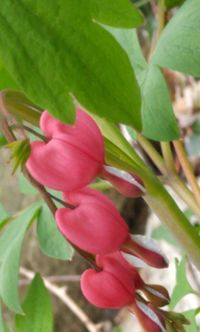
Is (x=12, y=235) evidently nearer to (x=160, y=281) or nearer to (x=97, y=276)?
(x=97, y=276)

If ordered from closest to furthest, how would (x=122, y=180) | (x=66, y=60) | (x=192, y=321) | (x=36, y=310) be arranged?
(x=66, y=60)
(x=122, y=180)
(x=36, y=310)
(x=192, y=321)

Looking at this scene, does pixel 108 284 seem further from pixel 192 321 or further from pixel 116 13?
pixel 192 321

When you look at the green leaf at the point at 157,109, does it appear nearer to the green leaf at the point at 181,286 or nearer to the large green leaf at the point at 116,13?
the large green leaf at the point at 116,13

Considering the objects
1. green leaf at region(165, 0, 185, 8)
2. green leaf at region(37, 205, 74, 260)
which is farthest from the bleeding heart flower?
green leaf at region(165, 0, 185, 8)

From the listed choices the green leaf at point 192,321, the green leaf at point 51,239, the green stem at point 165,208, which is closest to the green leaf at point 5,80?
the green stem at point 165,208

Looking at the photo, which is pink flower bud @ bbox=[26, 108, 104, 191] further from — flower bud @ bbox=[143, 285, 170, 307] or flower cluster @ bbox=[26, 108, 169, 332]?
flower bud @ bbox=[143, 285, 170, 307]

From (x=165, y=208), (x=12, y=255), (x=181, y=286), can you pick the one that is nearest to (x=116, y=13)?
(x=165, y=208)
